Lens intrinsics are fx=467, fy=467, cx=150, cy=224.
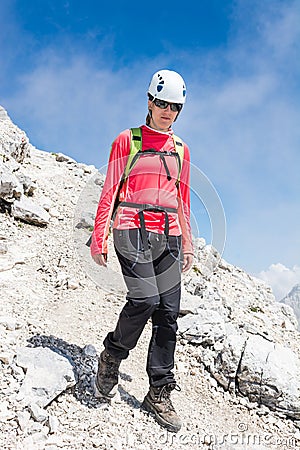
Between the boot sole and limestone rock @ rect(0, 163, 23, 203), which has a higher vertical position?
limestone rock @ rect(0, 163, 23, 203)

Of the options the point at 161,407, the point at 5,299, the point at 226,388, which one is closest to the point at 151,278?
the point at 161,407

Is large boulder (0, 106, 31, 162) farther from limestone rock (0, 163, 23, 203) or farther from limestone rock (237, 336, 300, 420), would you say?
limestone rock (237, 336, 300, 420)

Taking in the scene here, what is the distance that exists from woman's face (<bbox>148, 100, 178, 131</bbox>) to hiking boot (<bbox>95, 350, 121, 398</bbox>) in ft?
8.49

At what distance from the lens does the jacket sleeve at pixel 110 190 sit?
4.98 meters

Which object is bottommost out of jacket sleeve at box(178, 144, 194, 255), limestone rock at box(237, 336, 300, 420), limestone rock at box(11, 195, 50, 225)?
limestone rock at box(237, 336, 300, 420)

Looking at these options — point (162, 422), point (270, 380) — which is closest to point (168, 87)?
point (162, 422)

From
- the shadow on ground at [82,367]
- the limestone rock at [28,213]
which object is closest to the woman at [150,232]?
the shadow on ground at [82,367]

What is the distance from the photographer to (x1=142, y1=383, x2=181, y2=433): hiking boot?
521 cm

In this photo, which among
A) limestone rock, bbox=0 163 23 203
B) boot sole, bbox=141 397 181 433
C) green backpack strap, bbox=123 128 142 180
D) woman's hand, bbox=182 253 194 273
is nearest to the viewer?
green backpack strap, bbox=123 128 142 180

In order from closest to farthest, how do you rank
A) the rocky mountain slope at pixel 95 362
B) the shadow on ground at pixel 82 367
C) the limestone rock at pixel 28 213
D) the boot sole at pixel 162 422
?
the rocky mountain slope at pixel 95 362 < the boot sole at pixel 162 422 < the shadow on ground at pixel 82 367 < the limestone rock at pixel 28 213

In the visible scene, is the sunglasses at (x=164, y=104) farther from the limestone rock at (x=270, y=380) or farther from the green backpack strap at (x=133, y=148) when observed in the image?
the limestone rock at (x=270, y=380)

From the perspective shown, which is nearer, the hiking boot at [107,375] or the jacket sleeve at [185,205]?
the hiking boot at [107,375]

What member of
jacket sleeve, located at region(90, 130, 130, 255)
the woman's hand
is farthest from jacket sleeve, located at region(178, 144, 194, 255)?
jacket sleeve, located at region(90, 130, 130, 255)

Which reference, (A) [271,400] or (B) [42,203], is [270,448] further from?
(B) [42,203]
